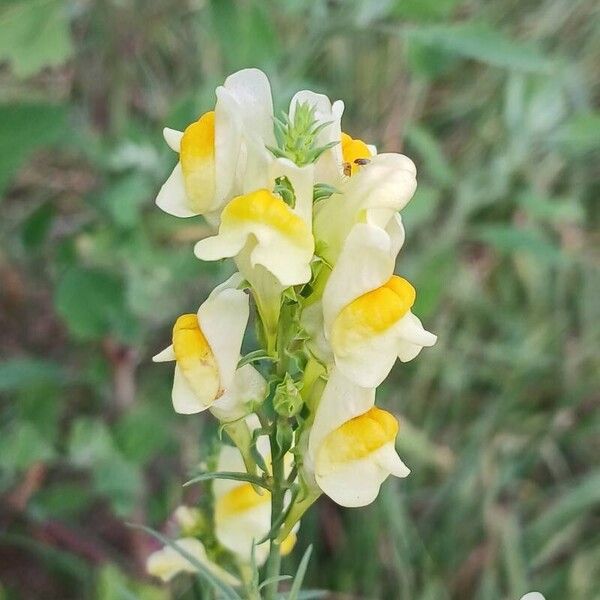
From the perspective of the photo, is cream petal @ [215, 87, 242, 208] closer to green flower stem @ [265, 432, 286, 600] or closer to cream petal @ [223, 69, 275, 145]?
cream petal @ [223, 69, 275, 145]

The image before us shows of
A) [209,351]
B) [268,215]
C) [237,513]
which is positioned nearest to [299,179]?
[268,215]

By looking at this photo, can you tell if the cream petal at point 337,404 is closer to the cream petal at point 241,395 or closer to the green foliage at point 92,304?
the cream petal at point 241,395

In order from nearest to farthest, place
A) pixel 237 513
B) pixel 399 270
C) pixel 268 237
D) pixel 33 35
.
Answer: pixel 268 237, pixel 237 513, pixel 33 35, pixel 399 270

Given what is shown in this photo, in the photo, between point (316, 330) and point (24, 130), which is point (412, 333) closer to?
point (316, 330)

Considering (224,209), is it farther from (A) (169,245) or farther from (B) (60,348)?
(B) (60,348)

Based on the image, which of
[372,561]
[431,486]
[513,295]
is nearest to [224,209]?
[372,561]
